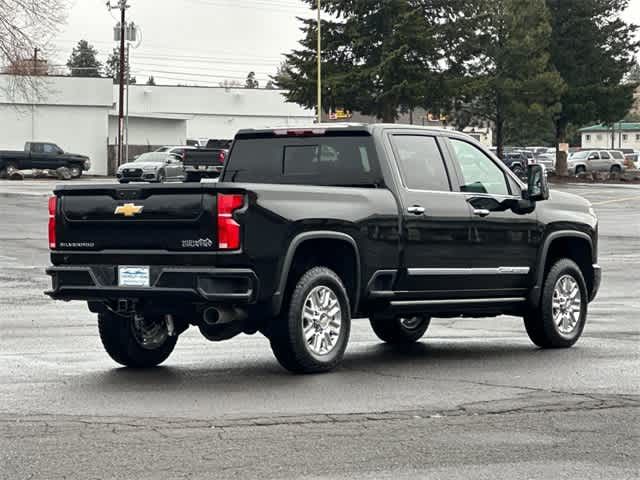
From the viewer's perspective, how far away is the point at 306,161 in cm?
1220

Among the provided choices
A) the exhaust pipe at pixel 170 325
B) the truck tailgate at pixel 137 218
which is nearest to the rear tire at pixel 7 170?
the exhaust pipe at pixel 170 325

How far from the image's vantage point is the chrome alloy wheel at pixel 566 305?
13.2 meters

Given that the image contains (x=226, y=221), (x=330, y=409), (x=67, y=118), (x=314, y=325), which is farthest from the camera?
(x=67, y=118)

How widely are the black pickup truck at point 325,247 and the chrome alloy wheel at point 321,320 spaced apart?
0.4 inches

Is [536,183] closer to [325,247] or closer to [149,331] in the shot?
[325,247]

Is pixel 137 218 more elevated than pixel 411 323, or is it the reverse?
pixel 137 218

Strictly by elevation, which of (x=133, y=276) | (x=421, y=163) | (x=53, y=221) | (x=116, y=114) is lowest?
(x=133, y=276)

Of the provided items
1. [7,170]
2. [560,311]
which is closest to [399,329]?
[560,311]

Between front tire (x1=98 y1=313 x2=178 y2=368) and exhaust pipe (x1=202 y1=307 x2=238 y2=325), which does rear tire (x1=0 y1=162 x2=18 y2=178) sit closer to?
front tire (x1=98 y1=313 x2=178 y2=368)

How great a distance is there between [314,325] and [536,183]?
2914 millimetres

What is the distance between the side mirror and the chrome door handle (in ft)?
4.54

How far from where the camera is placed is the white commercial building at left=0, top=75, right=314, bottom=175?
85.6 meters

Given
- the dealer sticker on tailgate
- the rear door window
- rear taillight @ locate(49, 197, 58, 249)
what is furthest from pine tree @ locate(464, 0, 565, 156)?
the dealer sticker on tailgate

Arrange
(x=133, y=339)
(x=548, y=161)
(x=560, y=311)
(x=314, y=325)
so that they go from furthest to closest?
(x=548, y=161) → (x=560, y=311) → (x=133, y=339) → (x=314, y=325)
